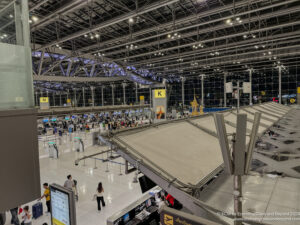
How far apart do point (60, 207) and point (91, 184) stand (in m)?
6.05

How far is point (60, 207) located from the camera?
4195mm

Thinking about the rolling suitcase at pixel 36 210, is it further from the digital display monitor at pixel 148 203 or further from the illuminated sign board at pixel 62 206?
the digital display monitor at pixel 148 203

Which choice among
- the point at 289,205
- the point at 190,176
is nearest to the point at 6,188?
the point at 190,176

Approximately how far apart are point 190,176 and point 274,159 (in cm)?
268

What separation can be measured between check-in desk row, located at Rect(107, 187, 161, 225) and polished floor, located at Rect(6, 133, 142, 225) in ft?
4.36

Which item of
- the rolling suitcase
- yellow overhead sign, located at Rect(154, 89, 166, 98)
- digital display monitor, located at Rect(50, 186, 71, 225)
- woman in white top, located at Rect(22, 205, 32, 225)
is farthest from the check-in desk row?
yellow overhead sign, located at Rect(154, 89, 166, 98)

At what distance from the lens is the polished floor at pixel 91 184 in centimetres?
726

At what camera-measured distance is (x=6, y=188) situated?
10.0ft

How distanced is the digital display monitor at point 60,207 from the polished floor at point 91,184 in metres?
2.70

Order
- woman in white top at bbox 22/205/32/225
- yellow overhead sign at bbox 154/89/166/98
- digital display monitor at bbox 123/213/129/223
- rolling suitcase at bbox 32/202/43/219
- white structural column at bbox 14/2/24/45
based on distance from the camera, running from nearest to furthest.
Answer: white structural column at bbox 14/2/24/45 < digital display monitor at bbox 123/213/129/223 < woman in white top at bbox 22/205/32/225 < rolling suitcase at bbox 32/202/43/219 < yellow overhead sign at bbox 154/89/166/98

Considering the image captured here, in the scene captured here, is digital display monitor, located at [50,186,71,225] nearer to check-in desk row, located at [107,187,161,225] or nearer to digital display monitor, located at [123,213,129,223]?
check-in desk row, located at [107,187,161,225]

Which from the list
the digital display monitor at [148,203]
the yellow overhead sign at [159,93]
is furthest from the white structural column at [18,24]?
the yellow overhead sign at [159,93]

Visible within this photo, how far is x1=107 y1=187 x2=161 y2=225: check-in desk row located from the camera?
5.68 m

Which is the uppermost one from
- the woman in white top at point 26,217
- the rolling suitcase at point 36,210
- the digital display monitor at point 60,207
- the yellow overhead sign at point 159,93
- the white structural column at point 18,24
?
the white structural column at point 18,24
